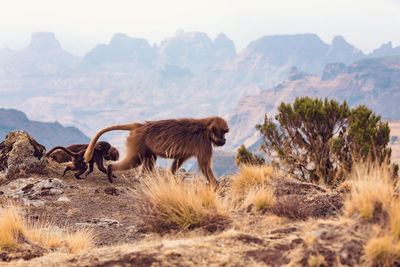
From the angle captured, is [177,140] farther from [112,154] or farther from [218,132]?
[112,154]

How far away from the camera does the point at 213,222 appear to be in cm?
516

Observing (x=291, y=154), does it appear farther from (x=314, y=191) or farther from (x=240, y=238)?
(x=240, y=238)

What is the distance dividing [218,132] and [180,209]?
3.25m

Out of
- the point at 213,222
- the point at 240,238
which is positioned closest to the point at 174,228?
the point at 213,222

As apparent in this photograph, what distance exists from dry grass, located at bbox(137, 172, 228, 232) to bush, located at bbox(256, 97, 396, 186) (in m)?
3.77

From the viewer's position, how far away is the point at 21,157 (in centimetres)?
1093

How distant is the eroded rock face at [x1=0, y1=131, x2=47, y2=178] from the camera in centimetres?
1082

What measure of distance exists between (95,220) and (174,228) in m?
2.86

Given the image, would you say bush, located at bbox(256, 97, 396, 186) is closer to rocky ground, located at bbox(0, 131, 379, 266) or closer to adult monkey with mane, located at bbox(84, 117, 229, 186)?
rocky ground, located at bbox(0, 131, 379, 266)

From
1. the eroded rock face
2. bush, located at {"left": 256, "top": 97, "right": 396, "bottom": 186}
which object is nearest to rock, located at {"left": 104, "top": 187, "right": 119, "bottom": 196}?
the eroded rock face

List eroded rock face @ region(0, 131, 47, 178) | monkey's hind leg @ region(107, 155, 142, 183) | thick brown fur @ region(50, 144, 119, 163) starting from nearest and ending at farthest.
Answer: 1. monkey's hind leg @ region(107, 155, 142, 183)
2. eroded rock face @ region(0, 131, 47, 178)
3. thick brown fur @ region(50, 144, 119, 163)

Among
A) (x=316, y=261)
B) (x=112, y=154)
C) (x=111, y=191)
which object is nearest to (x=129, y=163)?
(x=111, y=191)

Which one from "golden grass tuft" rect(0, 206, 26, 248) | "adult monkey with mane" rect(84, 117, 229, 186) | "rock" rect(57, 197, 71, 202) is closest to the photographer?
"golden grass tuft" rect(0, 206, 26, 248)

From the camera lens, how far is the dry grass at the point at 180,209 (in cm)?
516
